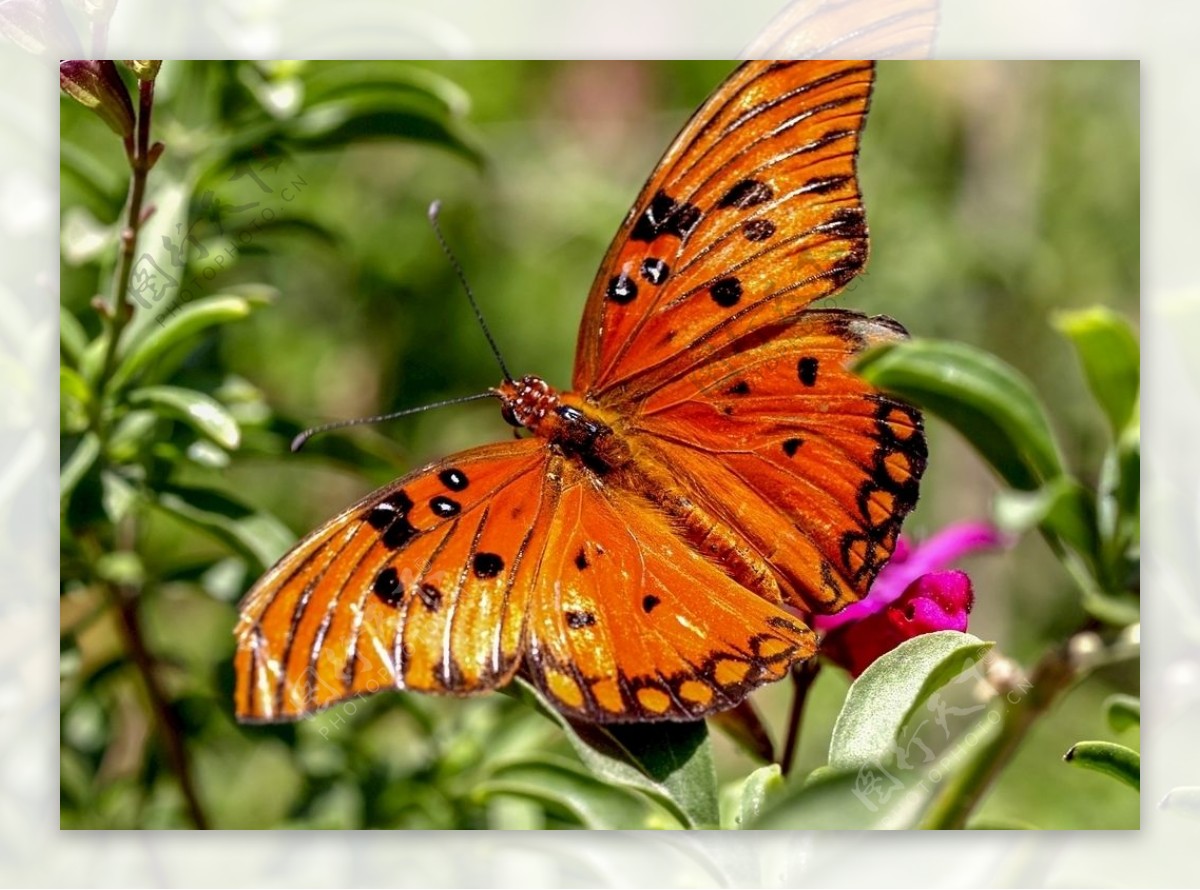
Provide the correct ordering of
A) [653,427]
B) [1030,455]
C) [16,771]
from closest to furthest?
[1030,455] → [653,427] → [16,771]

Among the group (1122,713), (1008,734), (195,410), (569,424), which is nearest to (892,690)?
(1008,734)

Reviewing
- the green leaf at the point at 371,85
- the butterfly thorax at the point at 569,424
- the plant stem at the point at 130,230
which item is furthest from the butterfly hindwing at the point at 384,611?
the green leaf at the point at 371,85

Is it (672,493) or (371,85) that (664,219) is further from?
(371,85)

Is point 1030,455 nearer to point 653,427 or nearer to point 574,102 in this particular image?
point 653,427

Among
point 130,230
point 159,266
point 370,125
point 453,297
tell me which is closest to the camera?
point 130,230

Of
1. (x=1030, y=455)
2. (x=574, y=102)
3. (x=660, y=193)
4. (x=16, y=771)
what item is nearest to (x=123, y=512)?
(x=16, y=771)

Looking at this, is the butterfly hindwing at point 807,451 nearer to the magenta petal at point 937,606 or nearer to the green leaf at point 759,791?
the magenta petal at point 937,606
